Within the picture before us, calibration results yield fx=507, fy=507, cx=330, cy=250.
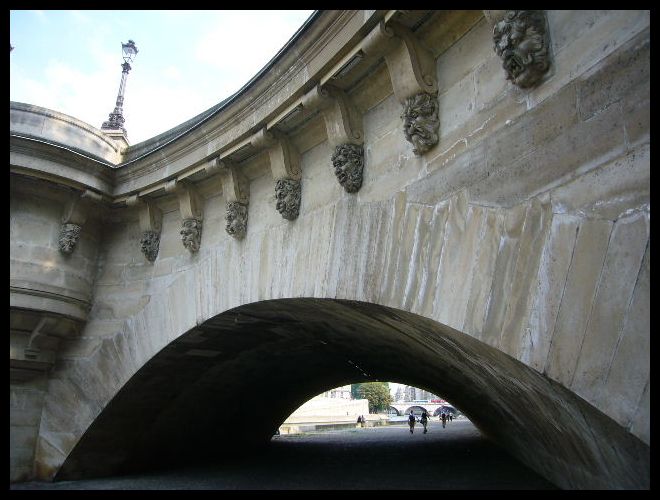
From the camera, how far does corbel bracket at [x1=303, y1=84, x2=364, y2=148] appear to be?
14.4 ft

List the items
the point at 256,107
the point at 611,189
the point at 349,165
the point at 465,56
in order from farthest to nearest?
the point at 256,107 < the point at 349,165 < the point at 465,56 < the point at 611,189

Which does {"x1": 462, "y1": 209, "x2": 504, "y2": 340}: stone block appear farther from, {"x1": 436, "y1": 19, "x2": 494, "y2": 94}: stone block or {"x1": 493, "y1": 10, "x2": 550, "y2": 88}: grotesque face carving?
{"x1": 436, "y1": 19, "x2": 494, "y2": 94}: stone block

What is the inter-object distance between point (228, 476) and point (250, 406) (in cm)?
301

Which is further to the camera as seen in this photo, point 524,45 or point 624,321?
point 524,45

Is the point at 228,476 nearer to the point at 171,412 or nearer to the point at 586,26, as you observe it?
the point at 171,412

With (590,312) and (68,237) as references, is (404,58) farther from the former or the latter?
(68,237)

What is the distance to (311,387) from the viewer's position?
11906 mm

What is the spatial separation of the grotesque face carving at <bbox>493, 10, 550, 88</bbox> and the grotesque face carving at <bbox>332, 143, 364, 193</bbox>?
1640mm

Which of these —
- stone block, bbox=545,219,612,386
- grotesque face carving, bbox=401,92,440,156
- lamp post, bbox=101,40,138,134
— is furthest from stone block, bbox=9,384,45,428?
stone block, bbox=545,219,612,386

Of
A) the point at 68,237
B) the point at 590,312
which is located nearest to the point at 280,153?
the point at 590,312

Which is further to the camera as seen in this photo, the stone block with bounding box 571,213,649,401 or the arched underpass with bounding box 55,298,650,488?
the arched underpass with bounding box 55,298,650,488

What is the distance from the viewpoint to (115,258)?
290 inches

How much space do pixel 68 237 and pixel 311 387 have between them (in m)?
6.77
